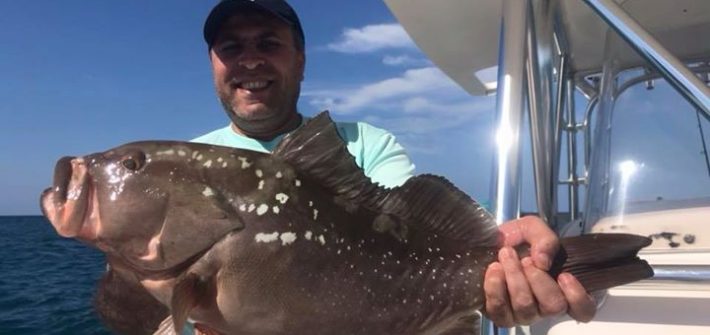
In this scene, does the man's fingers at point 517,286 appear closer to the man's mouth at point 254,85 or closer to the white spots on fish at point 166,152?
the white spots on fish at point 166,152

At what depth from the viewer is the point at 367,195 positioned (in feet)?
7.56

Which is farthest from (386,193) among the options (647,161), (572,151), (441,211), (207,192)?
(572,151)

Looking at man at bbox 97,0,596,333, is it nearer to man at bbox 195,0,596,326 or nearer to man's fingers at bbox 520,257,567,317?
man at bbox 195,0,596,326

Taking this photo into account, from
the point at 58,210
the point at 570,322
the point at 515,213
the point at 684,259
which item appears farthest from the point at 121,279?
the point at 684,259

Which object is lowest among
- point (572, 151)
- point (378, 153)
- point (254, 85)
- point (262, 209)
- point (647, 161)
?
point (262, 209)

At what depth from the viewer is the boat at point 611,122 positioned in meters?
2.64

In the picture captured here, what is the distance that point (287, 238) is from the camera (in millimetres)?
2193

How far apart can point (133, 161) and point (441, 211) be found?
3.71ft

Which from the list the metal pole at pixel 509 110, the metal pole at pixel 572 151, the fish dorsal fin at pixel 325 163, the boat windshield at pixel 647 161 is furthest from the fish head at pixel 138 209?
the metal pole at pixel 572 151

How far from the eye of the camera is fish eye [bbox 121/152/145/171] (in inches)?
88.0

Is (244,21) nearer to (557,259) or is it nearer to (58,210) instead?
(58,210)

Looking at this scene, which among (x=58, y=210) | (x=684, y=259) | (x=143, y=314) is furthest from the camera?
(x=684, y=259)

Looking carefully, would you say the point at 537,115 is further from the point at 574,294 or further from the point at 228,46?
the point at 228,46

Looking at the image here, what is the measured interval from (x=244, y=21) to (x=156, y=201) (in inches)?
60.0
